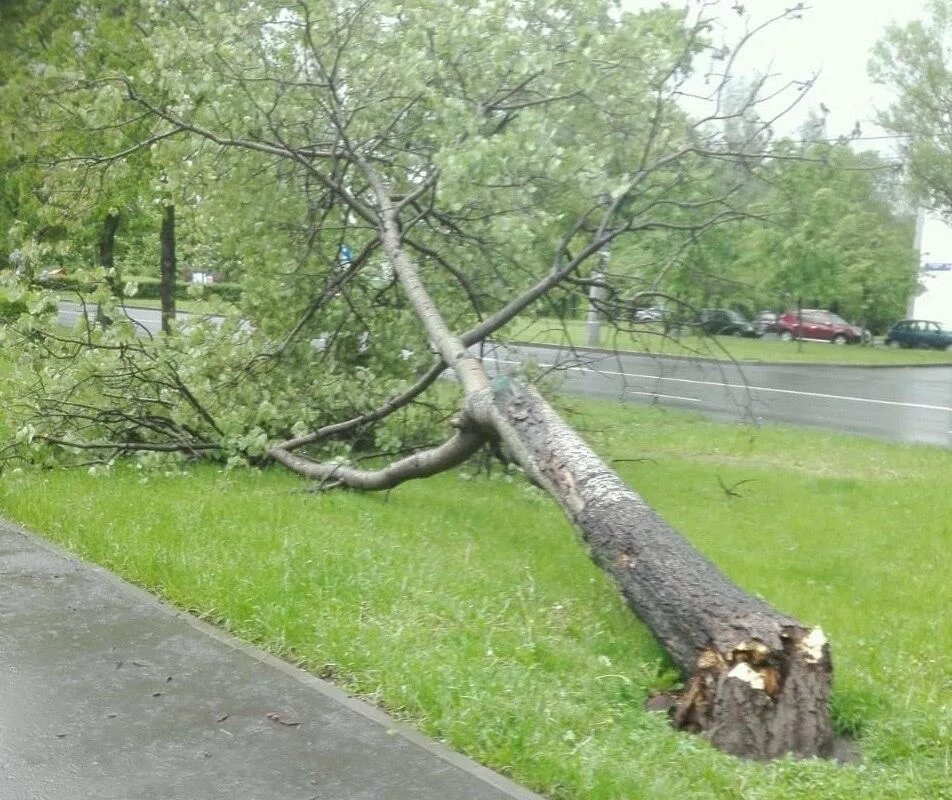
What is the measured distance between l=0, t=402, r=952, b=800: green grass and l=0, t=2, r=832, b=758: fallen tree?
570 mm

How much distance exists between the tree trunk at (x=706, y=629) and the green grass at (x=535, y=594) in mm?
188

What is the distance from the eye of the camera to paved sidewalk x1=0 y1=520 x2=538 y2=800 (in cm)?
409

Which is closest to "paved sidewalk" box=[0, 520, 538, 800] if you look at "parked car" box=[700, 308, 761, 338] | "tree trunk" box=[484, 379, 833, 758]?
"tree trunk" box=[484, 379, 833, 758]

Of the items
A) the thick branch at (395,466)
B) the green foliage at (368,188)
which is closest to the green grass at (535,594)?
the thick branch at (395,466)

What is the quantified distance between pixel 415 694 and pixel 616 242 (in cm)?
567

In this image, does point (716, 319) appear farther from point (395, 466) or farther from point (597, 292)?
point (395, 466)

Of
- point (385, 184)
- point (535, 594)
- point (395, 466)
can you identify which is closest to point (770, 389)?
point (385, 184)

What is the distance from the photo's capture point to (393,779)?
13.6 feet

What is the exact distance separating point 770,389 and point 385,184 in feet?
51.8

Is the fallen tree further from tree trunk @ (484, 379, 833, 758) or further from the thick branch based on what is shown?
tree trunk @ (484, 379, 833, 758)

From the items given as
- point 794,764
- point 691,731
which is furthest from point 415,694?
point 794,764

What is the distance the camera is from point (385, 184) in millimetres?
10227

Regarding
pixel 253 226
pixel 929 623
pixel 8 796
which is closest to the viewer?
pixel 8 796

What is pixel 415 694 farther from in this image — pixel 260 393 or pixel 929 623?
pixel 260 393
